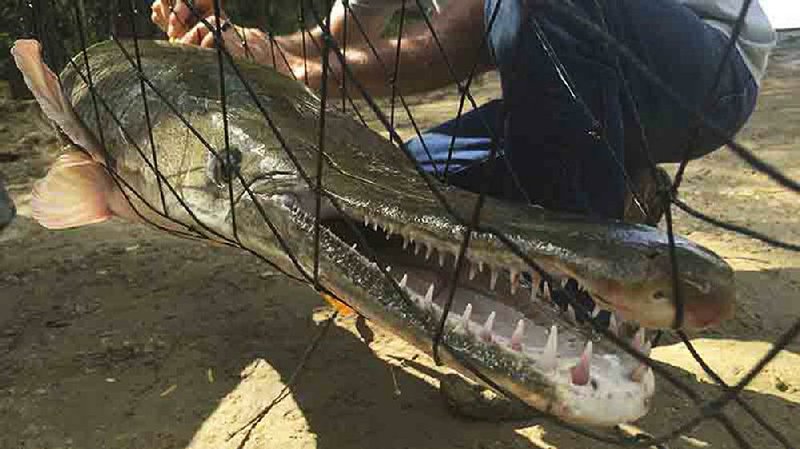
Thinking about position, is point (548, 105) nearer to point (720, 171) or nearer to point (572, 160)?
point (572, 160)

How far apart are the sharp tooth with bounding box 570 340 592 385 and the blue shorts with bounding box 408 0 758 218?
86cm

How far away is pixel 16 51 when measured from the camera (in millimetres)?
2041

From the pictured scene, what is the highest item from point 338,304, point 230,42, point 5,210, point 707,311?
point 230,42

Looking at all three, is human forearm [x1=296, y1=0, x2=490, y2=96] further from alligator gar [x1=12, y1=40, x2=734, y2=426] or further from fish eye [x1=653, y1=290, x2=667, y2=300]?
fish eye [x1=653, y1=290, x2=667, y2=300]

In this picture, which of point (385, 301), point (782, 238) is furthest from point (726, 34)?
point (385, 301)

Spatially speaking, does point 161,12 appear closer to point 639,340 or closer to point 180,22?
point 180,22

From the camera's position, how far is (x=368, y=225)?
1421mm

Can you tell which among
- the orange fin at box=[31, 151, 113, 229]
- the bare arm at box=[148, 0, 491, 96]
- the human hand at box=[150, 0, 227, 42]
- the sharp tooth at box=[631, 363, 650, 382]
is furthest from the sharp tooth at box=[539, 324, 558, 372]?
the human hand at box=[150, 0, 227, 42]

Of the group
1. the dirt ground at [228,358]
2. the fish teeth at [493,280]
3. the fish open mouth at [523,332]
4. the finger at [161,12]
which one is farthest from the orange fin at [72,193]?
the fish teeth at [493,280]

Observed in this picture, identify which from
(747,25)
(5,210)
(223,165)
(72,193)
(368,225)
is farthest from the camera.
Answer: (5,210)

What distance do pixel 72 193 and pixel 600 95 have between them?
144 cm

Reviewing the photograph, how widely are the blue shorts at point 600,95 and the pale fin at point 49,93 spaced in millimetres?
985

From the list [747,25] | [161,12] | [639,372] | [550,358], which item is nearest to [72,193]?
[161,12]

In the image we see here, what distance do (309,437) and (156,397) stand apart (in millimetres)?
477
